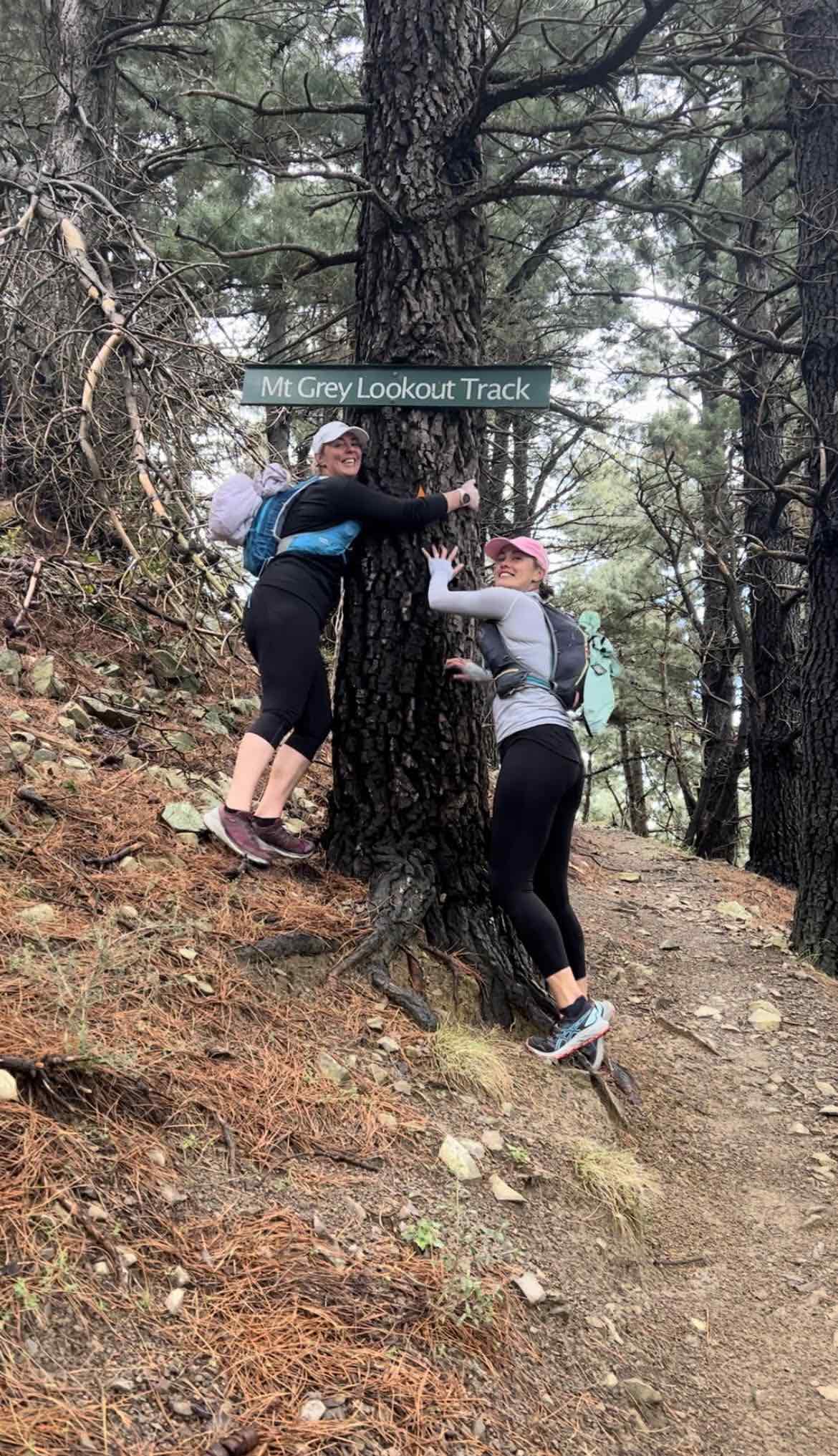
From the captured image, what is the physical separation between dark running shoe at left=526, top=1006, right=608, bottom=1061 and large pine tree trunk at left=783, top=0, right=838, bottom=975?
8.83 ft

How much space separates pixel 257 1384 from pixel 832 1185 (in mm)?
2451

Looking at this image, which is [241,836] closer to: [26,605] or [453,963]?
[453,963]

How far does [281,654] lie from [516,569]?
3.09 feet

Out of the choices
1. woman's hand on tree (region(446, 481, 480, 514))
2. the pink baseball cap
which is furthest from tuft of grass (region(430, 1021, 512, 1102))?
woman's hand on tree (region(446, 481, 480, 514))

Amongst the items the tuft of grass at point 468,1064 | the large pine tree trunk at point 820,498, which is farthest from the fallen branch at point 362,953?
the large pine tree trunk at point 820,498

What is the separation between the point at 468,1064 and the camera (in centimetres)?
313

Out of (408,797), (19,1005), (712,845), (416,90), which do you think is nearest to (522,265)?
(416,90)

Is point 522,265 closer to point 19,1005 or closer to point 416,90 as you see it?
point 416,90

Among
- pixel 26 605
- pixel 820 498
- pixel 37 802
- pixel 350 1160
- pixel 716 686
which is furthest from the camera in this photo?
pixel 716 686

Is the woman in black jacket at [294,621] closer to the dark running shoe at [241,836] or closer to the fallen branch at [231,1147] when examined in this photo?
the dark running shoe at [241,836]

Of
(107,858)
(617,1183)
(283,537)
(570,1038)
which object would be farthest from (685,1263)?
(283,537)

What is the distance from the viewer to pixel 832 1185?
11.4 feet

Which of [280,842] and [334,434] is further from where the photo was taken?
[280,842]

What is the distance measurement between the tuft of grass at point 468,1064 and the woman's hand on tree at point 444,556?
1.65m
